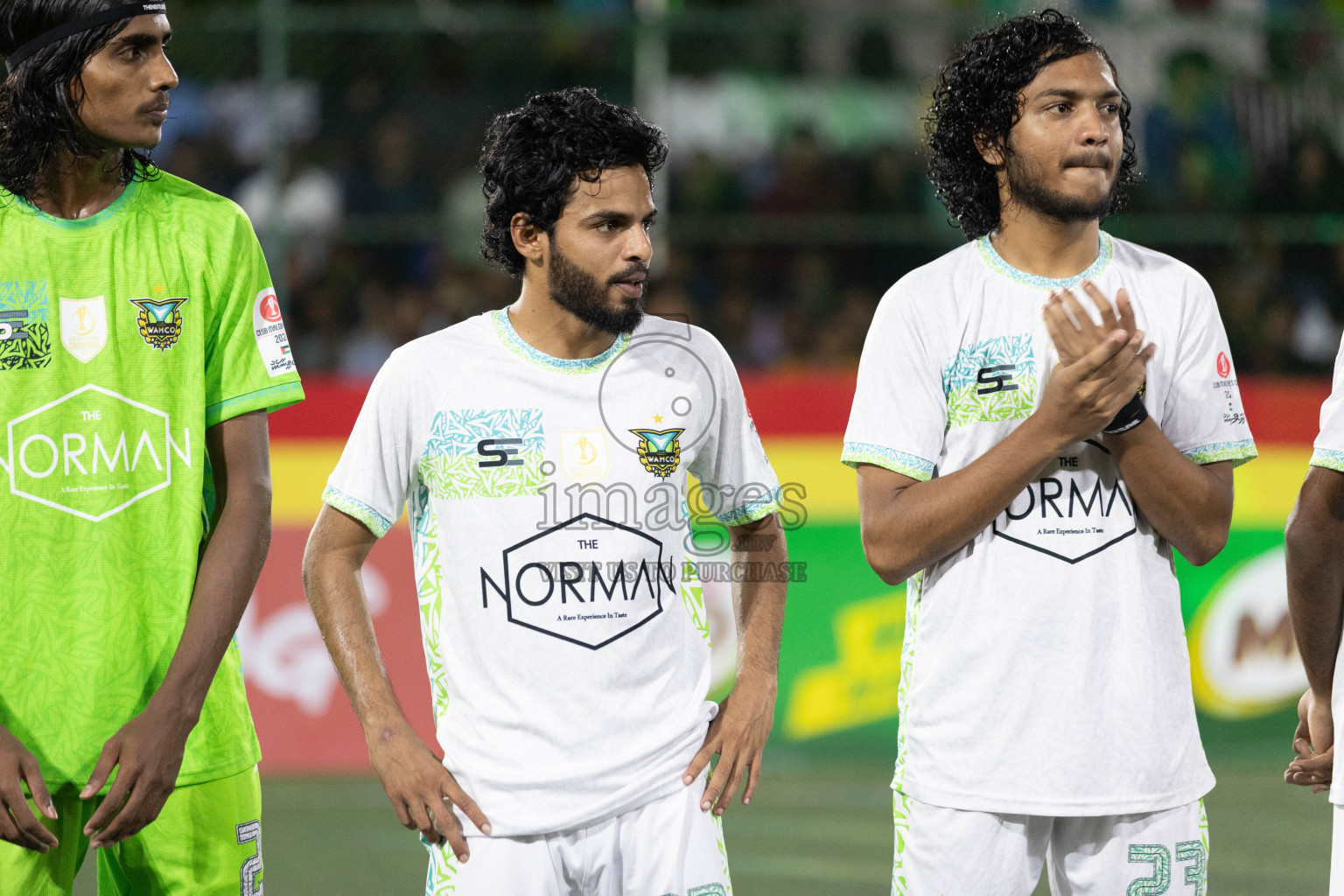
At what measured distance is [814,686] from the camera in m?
6.68

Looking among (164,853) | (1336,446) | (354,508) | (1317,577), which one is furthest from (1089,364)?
(164,853)

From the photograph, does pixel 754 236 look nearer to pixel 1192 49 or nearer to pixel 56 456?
pixel 1192 49

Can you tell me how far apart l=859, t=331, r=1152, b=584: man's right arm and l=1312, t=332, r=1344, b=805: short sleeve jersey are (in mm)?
403

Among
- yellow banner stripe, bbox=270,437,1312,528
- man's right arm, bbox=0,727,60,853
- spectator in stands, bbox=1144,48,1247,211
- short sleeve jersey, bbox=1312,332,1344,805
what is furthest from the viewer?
spectator in stands, bbox=1144,48,1247,211

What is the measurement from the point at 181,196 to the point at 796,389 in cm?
452

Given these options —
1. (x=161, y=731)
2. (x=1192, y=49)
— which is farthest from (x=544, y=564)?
(x=1192, y=49)

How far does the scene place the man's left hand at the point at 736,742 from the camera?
2.78m

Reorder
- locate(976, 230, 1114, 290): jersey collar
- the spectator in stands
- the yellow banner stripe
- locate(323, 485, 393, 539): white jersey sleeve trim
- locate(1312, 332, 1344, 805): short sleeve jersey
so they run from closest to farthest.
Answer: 1. locate(1312, 332, 1344, 805): short sleeve jersey
2. locate(323, 485, 393, 539): white jersey sleeve trim
3. locate(976, 230, 1114, 290): jersey collar
4. the yellow banner stripe
5. the spectator in stands

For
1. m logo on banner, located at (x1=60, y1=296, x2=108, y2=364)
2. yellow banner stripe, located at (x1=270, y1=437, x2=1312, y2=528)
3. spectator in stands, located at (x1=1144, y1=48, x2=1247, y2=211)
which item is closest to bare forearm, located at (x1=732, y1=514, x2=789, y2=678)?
m logo on banner, located at (x1=60, y1=296, x2=108, y2=364)

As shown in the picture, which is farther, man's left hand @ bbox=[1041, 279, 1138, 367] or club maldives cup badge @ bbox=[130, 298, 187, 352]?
club maldives cup badge @ bbox=[130, 298, 187, 352]

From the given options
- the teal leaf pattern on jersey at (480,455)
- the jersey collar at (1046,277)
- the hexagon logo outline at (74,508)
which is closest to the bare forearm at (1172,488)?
the jersey collar at (1046,277)

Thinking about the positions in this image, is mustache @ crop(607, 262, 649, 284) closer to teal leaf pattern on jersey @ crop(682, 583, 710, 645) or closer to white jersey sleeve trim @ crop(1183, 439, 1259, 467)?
teal leaf pattern on jersey @ crop(682, 583, 710, 645)

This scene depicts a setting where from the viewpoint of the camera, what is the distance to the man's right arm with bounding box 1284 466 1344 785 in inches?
111

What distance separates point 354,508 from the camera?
282cm
